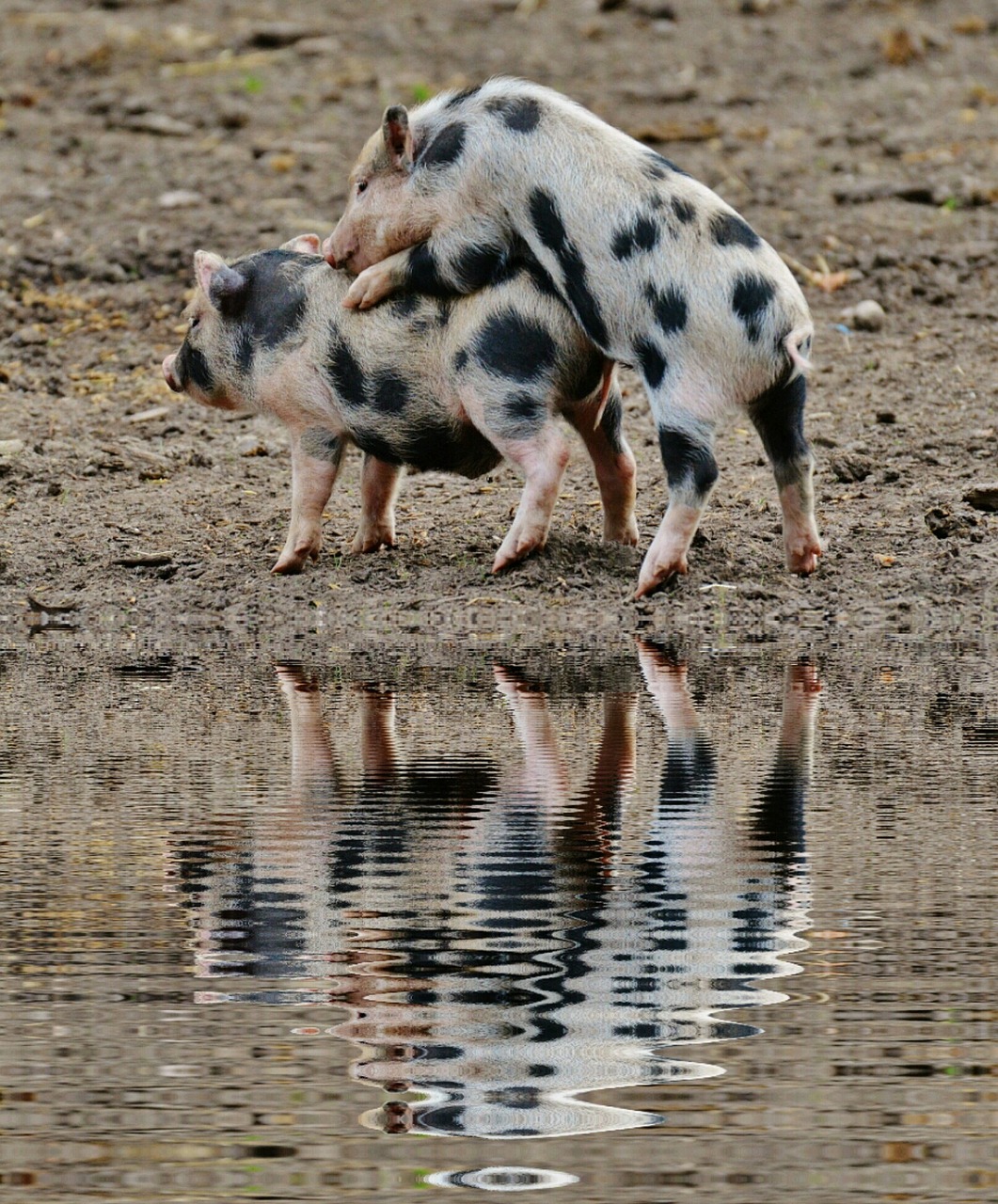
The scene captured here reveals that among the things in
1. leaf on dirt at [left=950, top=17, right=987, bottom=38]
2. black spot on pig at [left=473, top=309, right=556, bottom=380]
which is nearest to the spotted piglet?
black spot on pig at [left=473, top=309, right=556, bottom=380]

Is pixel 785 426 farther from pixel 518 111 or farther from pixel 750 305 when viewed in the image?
pixel 518 111

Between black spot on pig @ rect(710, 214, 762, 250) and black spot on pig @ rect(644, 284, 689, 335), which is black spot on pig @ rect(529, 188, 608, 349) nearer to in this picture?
black spot on pig @ rect(644, 284, 689, 335)

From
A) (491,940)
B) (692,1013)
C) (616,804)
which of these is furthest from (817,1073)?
(616,804)

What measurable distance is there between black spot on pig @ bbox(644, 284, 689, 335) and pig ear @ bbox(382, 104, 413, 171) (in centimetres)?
112

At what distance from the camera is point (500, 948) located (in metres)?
3.35

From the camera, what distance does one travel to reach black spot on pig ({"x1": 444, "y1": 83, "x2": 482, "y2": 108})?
7.39m

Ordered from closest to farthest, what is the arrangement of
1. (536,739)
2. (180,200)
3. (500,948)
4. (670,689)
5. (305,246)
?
1. (500,948)
2. (536,739)
3. (670,689)
4. (305,246)
5. (180,200)

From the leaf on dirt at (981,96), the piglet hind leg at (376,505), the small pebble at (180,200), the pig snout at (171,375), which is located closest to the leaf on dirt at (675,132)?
the leaf on dirt at (981,96)

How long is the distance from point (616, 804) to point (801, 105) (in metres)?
11.0

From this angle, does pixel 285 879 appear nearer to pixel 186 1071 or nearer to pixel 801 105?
pixel 186 1071

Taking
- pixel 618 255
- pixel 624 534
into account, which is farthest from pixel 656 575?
pixel 618 255

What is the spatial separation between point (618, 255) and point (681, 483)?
29.4 inches

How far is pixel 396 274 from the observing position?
727 cm

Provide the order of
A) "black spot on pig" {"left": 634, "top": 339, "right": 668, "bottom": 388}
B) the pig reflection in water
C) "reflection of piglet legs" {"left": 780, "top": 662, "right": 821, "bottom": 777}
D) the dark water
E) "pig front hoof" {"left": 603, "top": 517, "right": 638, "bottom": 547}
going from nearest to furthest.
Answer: the dark water < the pig reflection in water < "reflection of piglet legs" {"left": 780, "top": 662, "right": 821, "bottom": 777} < "black spot on pig" {"left": 634, "top": 339, "right": 668, "bottom": 388} < "pig front hoof" {"left": 603, "top": 517, "right": 638, "bottom": 547}
